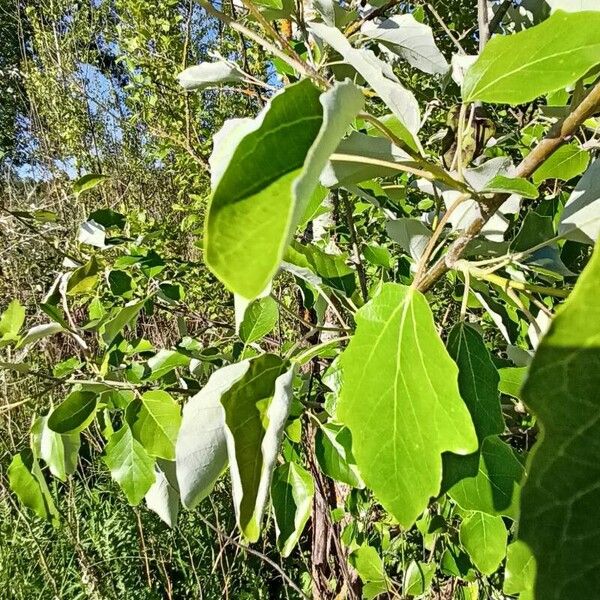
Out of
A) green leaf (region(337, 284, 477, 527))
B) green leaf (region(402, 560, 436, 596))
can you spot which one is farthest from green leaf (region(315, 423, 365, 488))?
green leaf (region(402, 560, 436, 596))

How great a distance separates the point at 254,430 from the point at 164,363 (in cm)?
46

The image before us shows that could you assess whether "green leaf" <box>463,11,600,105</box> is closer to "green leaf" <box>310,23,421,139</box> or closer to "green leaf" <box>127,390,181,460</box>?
"green leaf" <box>310,23,421,139</box>

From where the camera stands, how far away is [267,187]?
0.27 metres

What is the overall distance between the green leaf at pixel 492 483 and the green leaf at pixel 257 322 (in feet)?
1.14

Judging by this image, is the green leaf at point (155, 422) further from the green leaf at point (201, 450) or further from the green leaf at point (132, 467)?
the green leaf at point (201, 450)

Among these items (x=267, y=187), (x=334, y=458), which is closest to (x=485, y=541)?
(x=334, y=458)

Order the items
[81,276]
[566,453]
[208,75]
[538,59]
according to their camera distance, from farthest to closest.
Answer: [81,276], [208,75], [538,59], [566,453]

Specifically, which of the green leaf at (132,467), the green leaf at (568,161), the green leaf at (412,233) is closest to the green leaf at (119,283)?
the green leaf at (132,467)

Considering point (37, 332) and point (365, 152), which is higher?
point (365, 152)

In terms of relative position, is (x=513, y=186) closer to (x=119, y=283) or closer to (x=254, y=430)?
(x=254, y=430)

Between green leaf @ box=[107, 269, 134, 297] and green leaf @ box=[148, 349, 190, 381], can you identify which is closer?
green leaf @ box=[148, 349, 190, 381]

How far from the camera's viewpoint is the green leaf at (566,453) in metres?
0.17

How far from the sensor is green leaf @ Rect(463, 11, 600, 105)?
38 centimetres

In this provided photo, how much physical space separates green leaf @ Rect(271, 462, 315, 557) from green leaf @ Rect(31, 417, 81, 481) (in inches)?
13.5
